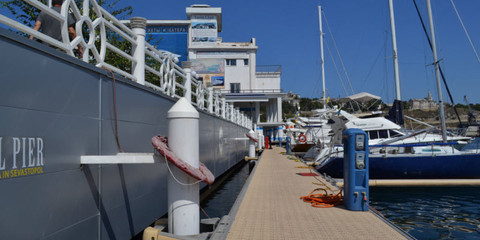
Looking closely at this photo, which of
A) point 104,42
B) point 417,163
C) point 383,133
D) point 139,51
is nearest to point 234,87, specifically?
point 383,133

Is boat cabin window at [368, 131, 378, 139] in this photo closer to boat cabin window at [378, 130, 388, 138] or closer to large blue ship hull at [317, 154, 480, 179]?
boat cabin window at [378, 130, 388, 138]

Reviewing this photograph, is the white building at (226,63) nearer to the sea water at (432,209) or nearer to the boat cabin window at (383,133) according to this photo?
the boat cabin window at (383,133)

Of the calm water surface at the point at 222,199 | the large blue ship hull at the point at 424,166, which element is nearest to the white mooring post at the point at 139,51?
the calm water surface at the point at 222,199

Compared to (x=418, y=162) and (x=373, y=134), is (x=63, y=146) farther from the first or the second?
(x=373, y=134)

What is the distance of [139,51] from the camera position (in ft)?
20.1

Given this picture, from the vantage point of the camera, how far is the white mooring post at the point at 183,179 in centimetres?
414

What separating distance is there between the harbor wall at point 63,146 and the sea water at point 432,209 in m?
5.96

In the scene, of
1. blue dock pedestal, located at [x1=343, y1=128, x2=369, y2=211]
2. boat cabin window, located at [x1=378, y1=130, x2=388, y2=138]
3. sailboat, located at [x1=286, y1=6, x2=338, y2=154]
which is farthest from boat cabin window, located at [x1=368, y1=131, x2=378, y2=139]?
blue dock pedestal, located at [x1=343, y1=128, x2=369, y2=211]

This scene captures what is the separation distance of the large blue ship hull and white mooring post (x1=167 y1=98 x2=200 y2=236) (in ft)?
35.4

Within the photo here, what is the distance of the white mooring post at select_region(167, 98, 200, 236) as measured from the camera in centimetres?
414

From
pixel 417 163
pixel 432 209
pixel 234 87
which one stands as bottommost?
pixel 432 209

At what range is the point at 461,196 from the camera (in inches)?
448

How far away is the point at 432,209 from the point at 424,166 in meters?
4.52

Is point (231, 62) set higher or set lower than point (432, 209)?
higher
